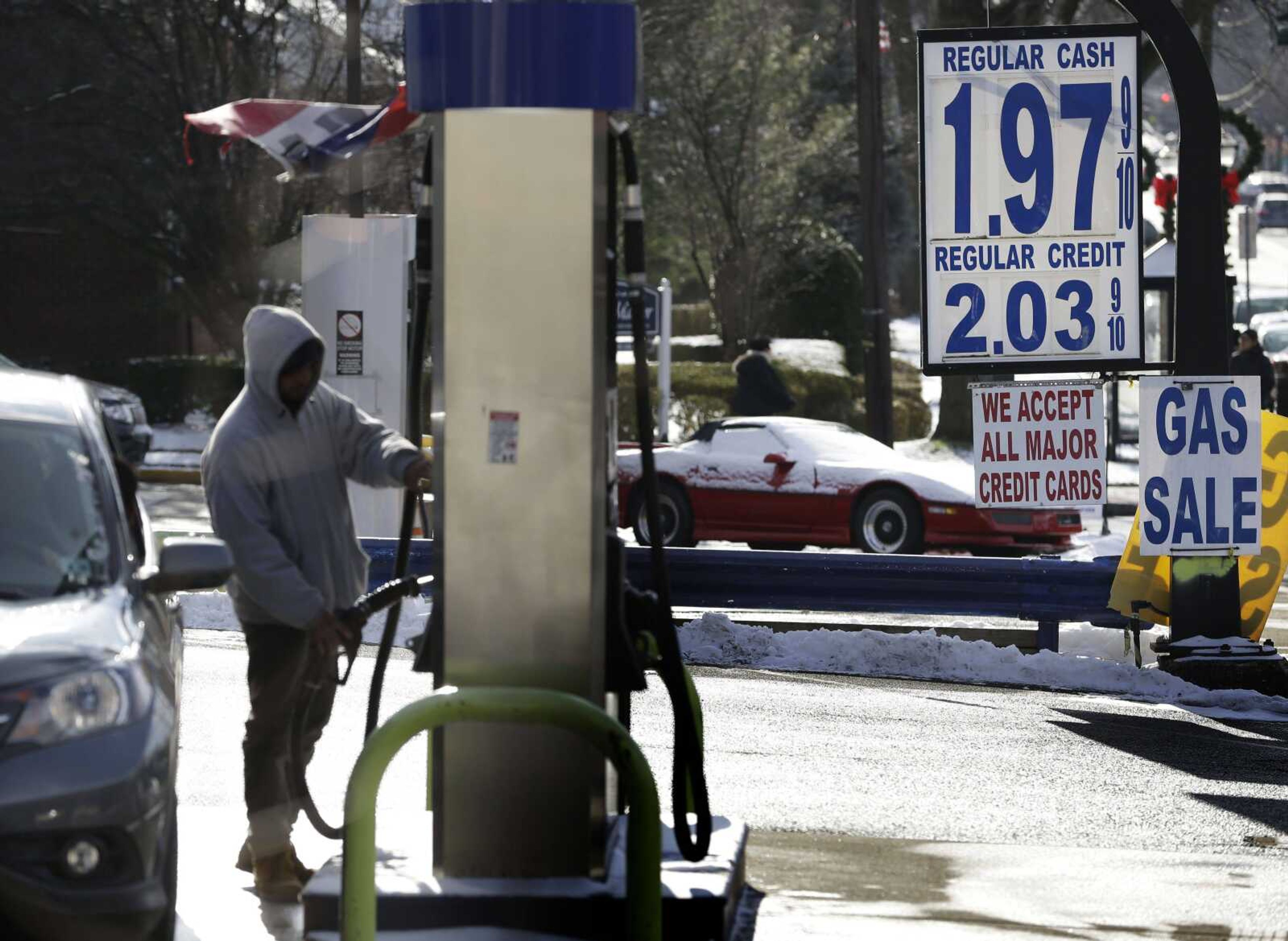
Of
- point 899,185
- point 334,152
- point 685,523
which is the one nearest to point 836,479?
point 685,523

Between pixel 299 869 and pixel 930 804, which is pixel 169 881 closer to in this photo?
pixel 299 869

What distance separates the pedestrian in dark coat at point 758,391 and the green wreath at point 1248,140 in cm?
874

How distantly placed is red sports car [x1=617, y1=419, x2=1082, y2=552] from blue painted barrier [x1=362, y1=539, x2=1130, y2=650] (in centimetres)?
416

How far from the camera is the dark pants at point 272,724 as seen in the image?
614cm

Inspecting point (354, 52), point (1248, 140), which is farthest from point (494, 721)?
point (1248, 140)

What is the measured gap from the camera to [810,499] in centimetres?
1728

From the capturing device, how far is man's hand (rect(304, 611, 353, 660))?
5.92m

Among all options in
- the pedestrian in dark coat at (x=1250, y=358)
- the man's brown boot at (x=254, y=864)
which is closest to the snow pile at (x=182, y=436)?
the pedestrian in dark coat at (x=1250, y=358)

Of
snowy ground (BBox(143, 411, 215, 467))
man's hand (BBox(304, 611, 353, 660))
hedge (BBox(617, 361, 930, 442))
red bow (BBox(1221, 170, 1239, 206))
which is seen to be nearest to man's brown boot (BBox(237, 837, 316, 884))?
man's hand (BBox(304, 611, 353, 660))

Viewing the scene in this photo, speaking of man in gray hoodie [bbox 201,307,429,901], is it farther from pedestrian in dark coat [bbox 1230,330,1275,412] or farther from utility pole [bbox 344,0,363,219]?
utility pole [bbox 344,0,363,219]

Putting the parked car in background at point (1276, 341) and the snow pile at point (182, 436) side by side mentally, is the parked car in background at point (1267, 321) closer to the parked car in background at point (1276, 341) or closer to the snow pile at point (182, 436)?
the parked car in background at point (1276, 341)

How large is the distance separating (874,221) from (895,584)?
37.0 ft

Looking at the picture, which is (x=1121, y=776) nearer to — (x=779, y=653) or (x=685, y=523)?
(x=779, y=653)

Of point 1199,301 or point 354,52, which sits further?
point 354,52
